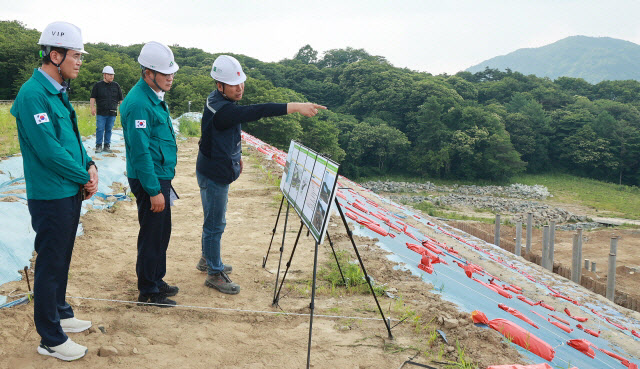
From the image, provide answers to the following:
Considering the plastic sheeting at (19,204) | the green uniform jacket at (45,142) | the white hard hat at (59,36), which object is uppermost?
the white hard hat at (59,36)

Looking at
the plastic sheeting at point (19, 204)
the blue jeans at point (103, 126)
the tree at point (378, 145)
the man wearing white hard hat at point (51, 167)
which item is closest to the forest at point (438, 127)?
the tree at point (378, 145)

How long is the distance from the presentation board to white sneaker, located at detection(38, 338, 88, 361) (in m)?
1.70

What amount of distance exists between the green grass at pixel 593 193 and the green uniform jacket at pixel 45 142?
142 ft

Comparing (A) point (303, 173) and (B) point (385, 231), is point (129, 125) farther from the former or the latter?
(B) point (385, 231)

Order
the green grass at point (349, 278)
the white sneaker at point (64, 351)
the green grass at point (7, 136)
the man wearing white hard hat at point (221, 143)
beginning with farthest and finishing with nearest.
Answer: the green grass at point (7, 136), the green grass at point (349, 278), the man wearing white hard hat at point (221, 143), the white sneaker at point (64, 351)

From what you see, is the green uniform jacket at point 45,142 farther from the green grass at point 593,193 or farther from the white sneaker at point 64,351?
the green grass at point 593,193

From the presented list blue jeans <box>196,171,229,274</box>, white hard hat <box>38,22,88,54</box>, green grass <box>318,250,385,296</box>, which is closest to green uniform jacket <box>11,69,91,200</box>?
white hard hat <box>38,22,88,54</box>

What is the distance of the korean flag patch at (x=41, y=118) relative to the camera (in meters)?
2.67

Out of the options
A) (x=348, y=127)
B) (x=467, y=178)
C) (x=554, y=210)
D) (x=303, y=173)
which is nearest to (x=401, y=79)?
(x=348, y=127)

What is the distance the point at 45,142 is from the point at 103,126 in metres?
7.66

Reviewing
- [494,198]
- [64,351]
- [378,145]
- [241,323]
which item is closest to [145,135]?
[64,351]

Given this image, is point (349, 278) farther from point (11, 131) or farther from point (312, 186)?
Result: point (11, 131)

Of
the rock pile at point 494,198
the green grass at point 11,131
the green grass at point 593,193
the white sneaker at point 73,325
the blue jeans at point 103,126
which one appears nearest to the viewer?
the white sneaker at point 73,325

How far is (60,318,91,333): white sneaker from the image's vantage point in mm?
3283
